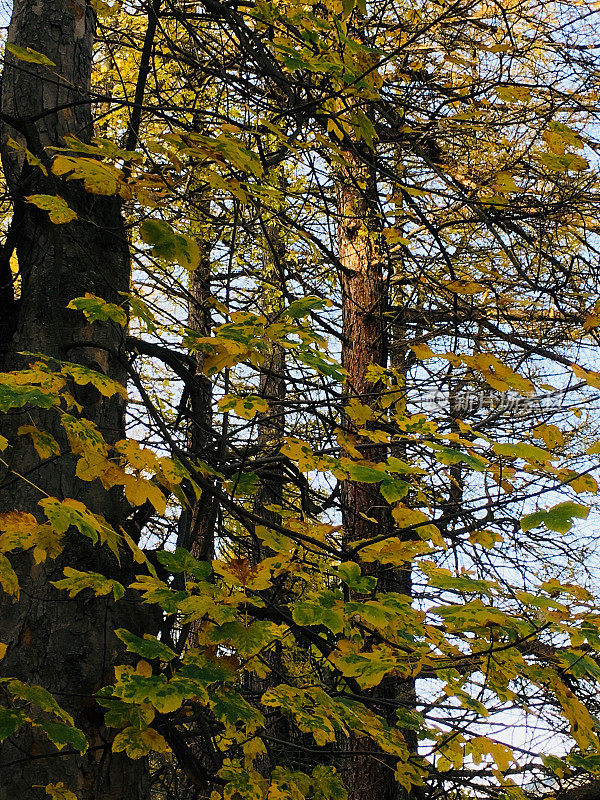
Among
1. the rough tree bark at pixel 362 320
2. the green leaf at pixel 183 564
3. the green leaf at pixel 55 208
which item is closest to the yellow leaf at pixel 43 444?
the green leaf at pixel 183 564

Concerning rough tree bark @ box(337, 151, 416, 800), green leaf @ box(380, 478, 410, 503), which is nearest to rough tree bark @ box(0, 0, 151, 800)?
green leaf @ box(380, 478, 410, 503)

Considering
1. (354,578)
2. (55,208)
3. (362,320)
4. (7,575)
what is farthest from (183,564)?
(362,320)

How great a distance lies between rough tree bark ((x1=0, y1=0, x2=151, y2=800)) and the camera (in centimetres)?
232

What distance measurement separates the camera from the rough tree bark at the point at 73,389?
2324mm

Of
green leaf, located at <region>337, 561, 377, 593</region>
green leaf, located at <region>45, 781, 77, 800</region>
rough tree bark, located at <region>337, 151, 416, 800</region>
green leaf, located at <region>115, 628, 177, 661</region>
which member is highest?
rough tree bark, located at <region>337, 151, 416, 800</region>

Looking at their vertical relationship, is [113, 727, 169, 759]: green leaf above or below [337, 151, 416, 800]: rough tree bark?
below

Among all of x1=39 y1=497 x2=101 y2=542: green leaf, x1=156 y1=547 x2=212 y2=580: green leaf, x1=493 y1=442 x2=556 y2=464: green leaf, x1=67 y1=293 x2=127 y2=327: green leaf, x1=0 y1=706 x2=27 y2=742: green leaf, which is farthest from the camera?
x1=156 y1=547 x2=212 y2=580: green leaf

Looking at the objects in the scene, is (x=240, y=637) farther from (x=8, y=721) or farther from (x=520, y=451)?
(x=520, y=451)

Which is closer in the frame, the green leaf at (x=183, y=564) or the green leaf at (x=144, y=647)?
the green leaf at (x=144, y=647)

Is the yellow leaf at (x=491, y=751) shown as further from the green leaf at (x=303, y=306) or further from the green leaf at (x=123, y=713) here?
the green leaf at (x=303, y=306)

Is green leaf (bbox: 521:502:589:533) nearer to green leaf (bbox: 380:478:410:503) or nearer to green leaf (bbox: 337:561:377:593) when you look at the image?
green leaf (bbox: 380:478:410:503)

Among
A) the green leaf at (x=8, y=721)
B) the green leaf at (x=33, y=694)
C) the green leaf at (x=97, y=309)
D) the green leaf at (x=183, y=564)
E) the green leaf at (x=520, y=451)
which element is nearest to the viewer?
the green leaf at (x=8, y=721)

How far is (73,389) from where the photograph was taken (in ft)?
9.05

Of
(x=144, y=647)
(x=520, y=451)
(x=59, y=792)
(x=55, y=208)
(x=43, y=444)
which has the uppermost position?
(x=55, y=208)
